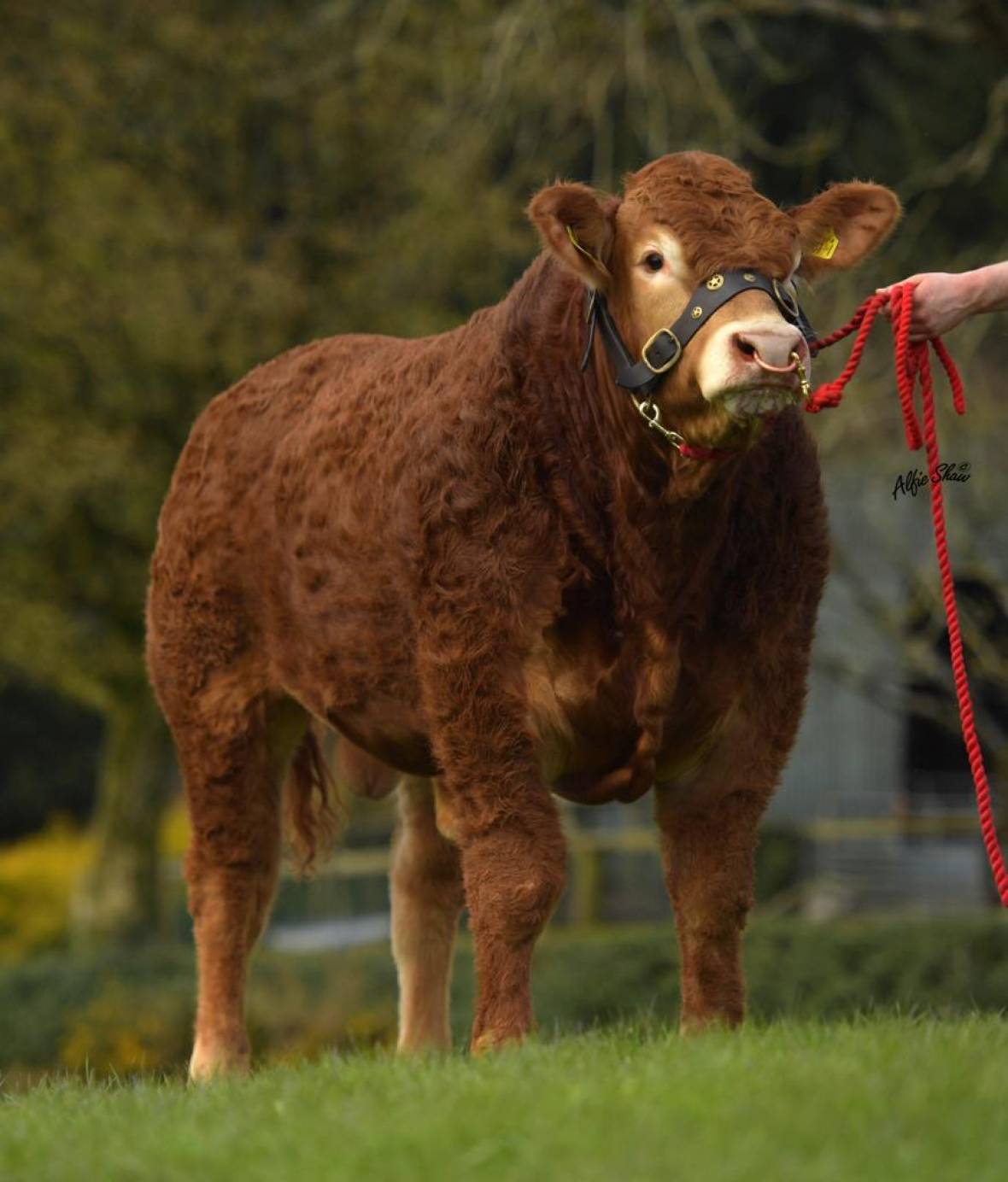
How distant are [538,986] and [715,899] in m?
9.85

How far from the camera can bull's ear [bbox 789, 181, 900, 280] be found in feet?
18.2

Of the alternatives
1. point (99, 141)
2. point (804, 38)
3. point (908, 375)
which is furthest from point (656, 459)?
point (804, 38)

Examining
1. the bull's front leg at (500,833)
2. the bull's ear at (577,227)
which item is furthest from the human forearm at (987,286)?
the bull's front leg at (500,833)

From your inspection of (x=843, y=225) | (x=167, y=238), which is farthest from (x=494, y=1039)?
(x=167, y=238)

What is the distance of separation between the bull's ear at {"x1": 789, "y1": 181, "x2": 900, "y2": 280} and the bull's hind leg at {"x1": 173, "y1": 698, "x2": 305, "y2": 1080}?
7.95ft

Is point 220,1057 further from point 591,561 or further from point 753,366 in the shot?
point 753,366

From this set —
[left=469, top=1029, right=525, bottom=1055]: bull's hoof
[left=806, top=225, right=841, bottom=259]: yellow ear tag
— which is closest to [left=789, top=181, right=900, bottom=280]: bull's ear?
[left=806, top=225, right=841, bottom=259]: yellow ear tag

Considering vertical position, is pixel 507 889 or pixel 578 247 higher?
pixel 578 247

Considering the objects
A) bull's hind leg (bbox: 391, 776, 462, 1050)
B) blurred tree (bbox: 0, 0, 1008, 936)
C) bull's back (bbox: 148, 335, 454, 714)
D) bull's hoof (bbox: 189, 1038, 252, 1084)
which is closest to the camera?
bull's back (bbox: 148, 335, 454, 714)

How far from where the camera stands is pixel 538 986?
15.3m

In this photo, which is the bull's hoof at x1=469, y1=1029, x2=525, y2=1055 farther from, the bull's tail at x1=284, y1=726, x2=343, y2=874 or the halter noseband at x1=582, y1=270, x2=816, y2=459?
the bull's tail at x1=284, y1=726, x2=343, y2=874

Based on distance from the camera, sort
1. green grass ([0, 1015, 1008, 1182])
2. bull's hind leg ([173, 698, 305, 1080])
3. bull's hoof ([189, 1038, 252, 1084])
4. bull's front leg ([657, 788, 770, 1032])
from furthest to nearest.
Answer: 1. bull's hind leg ([173, 698, 305, 1080])
2. bull's hoof ([189, 1038, 252, 1084])
3. bull's front leg ([657, 788, 770, 1032])
4. green grass ([0, 1015, 1008, 1182])

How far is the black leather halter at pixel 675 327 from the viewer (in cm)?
514

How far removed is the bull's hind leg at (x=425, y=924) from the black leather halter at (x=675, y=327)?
2.19 meters
